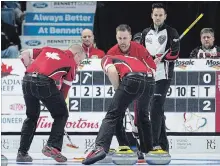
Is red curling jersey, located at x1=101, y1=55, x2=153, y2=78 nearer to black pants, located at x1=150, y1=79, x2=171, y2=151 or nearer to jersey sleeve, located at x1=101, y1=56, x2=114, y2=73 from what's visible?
jersey sleeve, located at x1=101, y1=56, x2=114, y2=73

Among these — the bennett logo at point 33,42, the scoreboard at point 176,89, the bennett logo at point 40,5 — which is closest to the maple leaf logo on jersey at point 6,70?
the scoreboard at point 176,89

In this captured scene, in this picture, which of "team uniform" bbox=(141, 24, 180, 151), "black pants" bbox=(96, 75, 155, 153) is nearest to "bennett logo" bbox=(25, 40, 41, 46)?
"team uniform" bbox=(141, 24, 180, 151)

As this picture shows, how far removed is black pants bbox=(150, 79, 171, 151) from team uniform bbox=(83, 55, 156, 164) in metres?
0.37

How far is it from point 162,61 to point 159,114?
0.64 metres

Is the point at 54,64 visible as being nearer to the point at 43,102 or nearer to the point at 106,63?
the point at 43,102

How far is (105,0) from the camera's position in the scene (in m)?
12.7

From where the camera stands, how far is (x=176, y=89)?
32.2 ft

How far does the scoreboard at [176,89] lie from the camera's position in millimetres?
9805

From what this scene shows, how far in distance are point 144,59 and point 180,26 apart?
15.8 feet

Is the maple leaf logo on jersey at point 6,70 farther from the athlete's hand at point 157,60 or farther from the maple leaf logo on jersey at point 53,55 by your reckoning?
the athlete's hand at point 157,60

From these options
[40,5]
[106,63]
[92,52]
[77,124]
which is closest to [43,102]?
[106,63]

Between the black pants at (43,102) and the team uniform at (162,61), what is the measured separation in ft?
3.56

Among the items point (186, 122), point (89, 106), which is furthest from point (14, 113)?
point (186, 122)

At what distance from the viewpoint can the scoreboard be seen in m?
9.80
